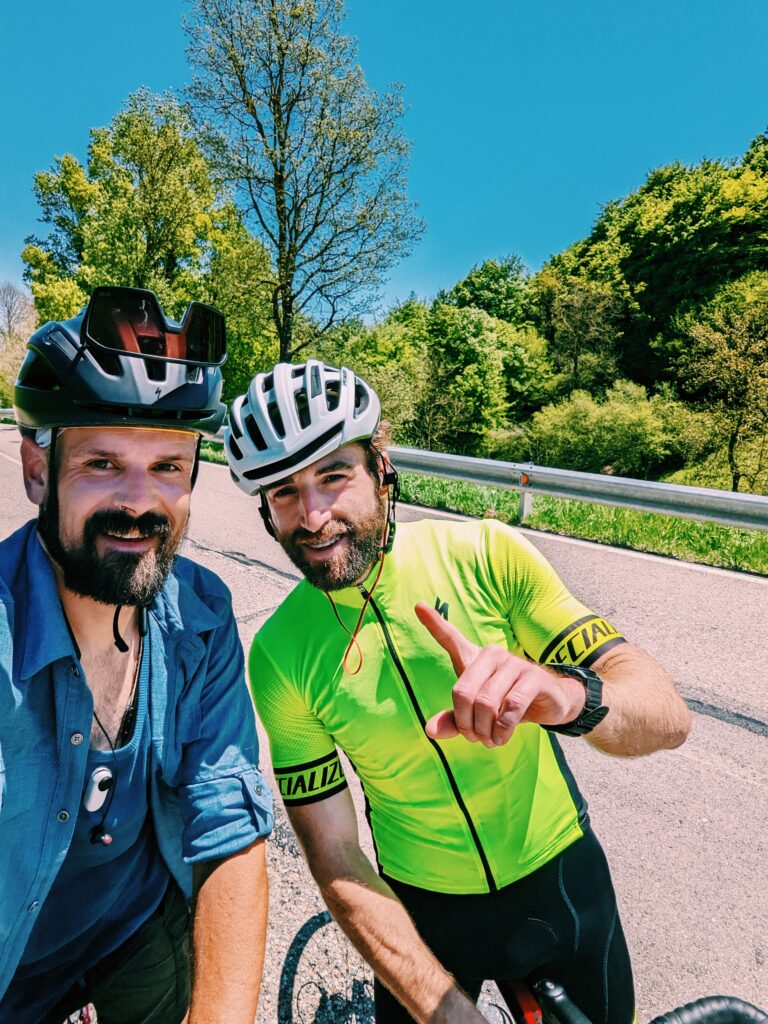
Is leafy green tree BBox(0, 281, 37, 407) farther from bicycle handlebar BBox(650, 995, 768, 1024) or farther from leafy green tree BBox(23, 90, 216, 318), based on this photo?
bicycle handlebar BBox(650, 995, 768, 1024)

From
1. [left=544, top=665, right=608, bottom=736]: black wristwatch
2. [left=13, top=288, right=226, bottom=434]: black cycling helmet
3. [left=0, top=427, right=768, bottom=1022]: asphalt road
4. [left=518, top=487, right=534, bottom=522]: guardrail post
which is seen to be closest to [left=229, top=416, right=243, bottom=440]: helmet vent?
[left=13, top=288, right=226, bottom=434]: black cycling helmet

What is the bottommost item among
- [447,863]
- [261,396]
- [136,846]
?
[447,863]

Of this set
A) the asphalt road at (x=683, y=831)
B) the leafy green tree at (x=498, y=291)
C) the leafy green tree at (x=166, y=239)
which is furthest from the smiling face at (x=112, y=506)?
the leafy green tree at (x=498, y=291)

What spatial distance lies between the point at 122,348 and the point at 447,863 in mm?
1756

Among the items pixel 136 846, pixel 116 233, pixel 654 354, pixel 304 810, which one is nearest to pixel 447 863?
pixel 304 810

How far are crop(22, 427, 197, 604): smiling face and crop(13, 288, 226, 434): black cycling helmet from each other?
0.05 m

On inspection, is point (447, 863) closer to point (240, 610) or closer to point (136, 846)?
point (136, 846)

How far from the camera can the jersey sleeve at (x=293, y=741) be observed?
164 cm

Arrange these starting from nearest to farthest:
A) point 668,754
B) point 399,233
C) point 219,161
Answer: point 668,754 < point 219,161 < point 399,233

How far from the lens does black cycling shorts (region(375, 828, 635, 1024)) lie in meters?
1.60

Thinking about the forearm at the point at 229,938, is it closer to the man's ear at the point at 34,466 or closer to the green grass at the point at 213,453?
the man's ear at the point at 34,466

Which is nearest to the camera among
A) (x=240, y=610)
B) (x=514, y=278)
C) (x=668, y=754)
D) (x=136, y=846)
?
(x=136, y=846)

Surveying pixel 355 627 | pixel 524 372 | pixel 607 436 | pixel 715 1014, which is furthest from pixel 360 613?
pixel 524 372

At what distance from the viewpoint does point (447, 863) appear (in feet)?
5.30
